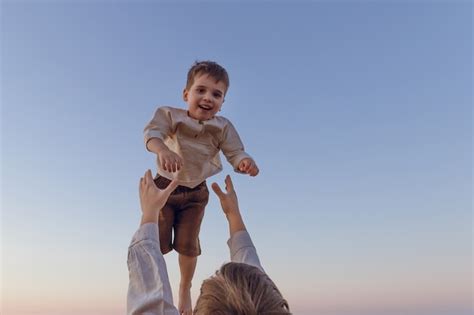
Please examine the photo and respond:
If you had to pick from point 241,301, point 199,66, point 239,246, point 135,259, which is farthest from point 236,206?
point 241,301

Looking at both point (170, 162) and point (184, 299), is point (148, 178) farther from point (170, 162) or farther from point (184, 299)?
point (184, 299)

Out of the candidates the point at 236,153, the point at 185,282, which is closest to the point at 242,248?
the point at 236,153

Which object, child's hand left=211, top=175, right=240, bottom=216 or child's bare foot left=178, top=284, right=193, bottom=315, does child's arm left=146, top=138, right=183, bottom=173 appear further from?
child's bare foot left=178, top=284, right=193, bottom=315

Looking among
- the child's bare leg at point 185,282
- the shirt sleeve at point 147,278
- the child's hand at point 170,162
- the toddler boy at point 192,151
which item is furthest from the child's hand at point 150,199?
the child's bare leg at point 185,282

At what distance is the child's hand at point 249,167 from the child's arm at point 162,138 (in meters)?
0.59

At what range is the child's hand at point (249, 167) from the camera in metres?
3.97

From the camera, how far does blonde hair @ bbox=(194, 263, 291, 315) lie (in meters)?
1.84

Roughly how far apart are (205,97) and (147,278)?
6.37 ft

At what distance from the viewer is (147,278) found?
2.48 meters

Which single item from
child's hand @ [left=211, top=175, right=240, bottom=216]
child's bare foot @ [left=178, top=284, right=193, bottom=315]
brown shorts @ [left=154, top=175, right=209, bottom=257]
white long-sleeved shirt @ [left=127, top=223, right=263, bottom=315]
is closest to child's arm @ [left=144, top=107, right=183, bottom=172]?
child's hand @ [left=211, top=175, right=240, bottom=216]

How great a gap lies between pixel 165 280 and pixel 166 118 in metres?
1.97

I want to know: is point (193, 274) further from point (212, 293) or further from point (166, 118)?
point (212, 293)

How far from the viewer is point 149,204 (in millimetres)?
2912

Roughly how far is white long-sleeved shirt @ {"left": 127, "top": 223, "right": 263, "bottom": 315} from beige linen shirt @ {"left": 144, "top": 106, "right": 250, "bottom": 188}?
1.53 m
